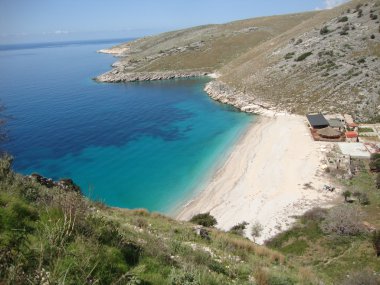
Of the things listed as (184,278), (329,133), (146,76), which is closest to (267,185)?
(329,133)

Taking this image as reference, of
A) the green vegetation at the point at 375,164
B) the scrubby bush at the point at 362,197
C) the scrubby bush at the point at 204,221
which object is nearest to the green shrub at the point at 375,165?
the green vegetation at the point at 375,164

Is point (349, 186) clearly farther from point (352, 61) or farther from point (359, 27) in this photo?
point (359, 27)

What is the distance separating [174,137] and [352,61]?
44.9 metres

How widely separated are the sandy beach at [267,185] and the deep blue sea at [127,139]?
265 cm

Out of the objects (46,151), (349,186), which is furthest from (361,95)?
(46,151)

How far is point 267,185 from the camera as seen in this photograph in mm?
36812

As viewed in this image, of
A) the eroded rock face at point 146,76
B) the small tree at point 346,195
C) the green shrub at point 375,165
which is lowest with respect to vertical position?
the small tree at point 346,195

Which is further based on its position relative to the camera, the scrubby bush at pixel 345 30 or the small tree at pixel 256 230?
the scrubby bush at pixel 345 30

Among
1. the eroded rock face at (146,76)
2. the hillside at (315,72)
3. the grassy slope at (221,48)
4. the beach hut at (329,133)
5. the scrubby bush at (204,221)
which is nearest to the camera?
the scrubby bush at (204,221)

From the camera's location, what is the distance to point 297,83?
71000 mm

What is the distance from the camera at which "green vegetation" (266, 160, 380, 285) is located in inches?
801

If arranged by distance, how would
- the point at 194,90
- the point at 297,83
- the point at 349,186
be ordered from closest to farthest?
the point at 349,186 → the point at 297,83 → the point at 194,90

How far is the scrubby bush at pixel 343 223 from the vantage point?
24797 millimetres

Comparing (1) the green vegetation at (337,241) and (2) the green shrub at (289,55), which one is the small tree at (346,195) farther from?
(2) the green shrub at (289,55)
